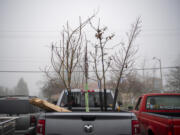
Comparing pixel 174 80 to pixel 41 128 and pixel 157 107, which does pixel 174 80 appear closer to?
pixel 157 107

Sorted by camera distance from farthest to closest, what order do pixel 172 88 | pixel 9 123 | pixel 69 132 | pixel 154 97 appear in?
pixel 172 88 < pixel 154 97 < pixel 9 123 < pixel 69 132

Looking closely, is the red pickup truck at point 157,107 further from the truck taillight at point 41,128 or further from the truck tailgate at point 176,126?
the truck taillight at point 41,128

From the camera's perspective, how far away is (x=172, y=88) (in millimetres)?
34688

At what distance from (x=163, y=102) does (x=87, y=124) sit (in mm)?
3782

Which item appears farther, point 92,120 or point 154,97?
point 154,97

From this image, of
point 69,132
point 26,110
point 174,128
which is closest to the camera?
point 69,132

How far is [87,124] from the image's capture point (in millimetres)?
3281

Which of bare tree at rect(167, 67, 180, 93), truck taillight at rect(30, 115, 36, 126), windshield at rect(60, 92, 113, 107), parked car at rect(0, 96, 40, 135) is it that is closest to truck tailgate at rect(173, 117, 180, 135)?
windshield at rect(60, 92, 113, 107)

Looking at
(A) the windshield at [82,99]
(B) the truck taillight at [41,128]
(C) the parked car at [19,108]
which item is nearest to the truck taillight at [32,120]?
(C) the parked car at [19,108]

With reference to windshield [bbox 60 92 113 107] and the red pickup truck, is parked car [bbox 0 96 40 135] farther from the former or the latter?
the red pickup truck

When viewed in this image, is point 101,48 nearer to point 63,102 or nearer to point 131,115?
point 63,102

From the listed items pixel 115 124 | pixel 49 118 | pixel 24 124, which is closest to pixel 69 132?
pixel 49 118

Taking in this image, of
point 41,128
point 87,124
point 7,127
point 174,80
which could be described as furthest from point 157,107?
point 174,80

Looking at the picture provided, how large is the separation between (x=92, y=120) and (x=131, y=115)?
675mm
